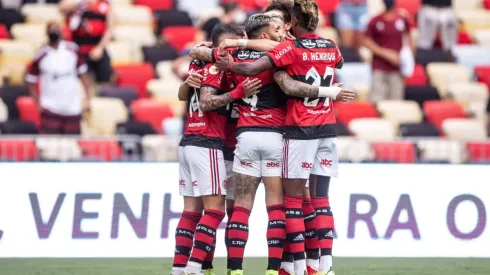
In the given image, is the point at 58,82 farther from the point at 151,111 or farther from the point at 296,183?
the point at 296,183

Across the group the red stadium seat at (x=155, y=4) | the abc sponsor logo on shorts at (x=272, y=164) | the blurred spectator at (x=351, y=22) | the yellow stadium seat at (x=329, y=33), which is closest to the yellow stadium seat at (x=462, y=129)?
the yellow stadium seat at (x=329, y=33)

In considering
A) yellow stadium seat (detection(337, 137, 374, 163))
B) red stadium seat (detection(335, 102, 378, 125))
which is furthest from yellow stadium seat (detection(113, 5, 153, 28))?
yellow stadium seat (detection(337, 137, 374, 163))

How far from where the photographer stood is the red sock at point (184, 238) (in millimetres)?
12812

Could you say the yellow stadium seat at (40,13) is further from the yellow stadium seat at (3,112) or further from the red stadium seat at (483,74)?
the red stadium seat at (483,74)

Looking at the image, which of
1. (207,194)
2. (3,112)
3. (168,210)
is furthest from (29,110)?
(207,194)

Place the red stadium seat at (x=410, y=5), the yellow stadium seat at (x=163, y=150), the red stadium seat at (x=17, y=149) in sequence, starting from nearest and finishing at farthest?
the red stadium seat at (x=17, y=149) < the yellow stadium seat at (x=163, y=150) < the red stadium seat at (x=410, y=5)

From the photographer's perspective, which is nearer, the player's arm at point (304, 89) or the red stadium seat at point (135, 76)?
the player's arm at point (304, 89)

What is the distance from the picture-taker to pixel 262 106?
12648 millimetres

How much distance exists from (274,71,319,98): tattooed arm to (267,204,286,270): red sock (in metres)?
1.07

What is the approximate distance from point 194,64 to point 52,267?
10.3ft

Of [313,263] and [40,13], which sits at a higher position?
[40,13]

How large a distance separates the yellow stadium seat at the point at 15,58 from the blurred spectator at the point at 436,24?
21.9ft

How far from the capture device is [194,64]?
1286 centimetres

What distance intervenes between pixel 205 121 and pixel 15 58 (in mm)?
8576
